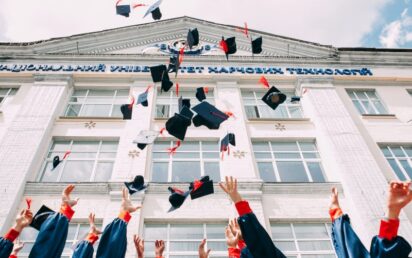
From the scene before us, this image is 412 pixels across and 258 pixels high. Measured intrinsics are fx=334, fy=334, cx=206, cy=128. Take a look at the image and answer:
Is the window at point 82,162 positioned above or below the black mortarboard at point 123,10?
below

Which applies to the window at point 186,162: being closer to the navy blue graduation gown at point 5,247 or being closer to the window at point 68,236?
the window at point 68,236

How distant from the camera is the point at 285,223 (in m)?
9.02

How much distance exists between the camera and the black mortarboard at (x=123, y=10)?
32.2 feet

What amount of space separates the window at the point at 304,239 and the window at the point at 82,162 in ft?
17.1

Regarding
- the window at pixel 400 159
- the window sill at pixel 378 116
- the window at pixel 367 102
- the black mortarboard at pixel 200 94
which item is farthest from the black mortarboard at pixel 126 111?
the window at pixel 367 102

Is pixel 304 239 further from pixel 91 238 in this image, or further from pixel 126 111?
pixel 126 111

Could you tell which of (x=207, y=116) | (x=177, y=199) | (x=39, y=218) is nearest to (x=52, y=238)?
(x=39, y=218)

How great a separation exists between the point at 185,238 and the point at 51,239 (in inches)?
183

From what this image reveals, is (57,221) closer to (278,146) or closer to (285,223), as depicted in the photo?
(285,223)

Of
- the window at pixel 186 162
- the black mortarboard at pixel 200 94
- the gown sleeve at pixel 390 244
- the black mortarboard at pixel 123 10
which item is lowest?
the gown sleeve at pixel 390 244

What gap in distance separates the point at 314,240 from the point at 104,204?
5604 millimetres

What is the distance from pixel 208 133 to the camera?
37.4 feet

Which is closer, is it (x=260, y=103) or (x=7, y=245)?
(x=7, y=245)

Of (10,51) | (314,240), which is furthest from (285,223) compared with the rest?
(10,51)
